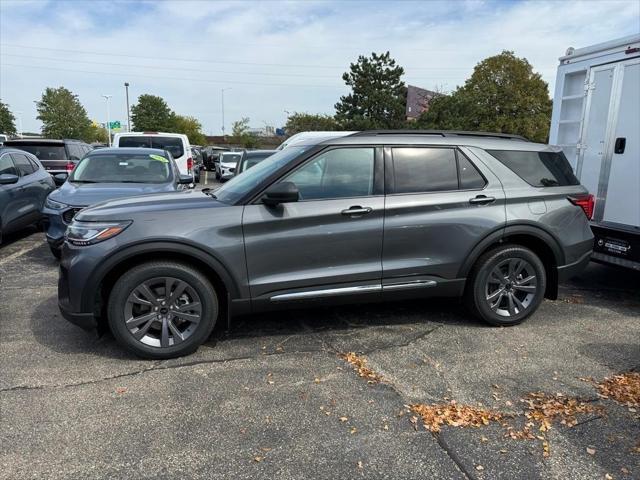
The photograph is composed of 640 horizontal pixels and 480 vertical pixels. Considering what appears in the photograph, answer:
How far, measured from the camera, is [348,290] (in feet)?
13.6

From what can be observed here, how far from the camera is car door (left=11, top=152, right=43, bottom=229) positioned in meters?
8.41

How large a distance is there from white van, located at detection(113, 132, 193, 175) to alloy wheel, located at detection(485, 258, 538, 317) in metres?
9.21

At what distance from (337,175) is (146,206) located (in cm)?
155

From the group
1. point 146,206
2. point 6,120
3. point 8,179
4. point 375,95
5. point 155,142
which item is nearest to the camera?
point 146,206

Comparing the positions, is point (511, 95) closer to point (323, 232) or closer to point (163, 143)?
point (163, 143)

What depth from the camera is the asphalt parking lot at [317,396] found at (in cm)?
272

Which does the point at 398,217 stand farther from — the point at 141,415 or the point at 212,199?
the point at 141,415

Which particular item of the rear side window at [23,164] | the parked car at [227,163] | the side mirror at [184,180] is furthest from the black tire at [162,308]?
the parked car at [227,163]

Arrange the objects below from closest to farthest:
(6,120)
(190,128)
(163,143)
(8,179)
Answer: (8,179) < (163,143) < (6,120) < (190,128)

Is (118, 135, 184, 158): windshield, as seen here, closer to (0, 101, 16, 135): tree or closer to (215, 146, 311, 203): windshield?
(215, 146, 311, 203): windshield

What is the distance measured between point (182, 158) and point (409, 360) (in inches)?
411

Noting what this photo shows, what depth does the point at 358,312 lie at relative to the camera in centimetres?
503

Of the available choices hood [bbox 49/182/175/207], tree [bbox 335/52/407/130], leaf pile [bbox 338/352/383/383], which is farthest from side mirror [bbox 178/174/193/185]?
tree [bbox 335/52/407/130]

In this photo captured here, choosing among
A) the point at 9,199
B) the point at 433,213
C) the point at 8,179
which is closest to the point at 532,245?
the point at 433,213
